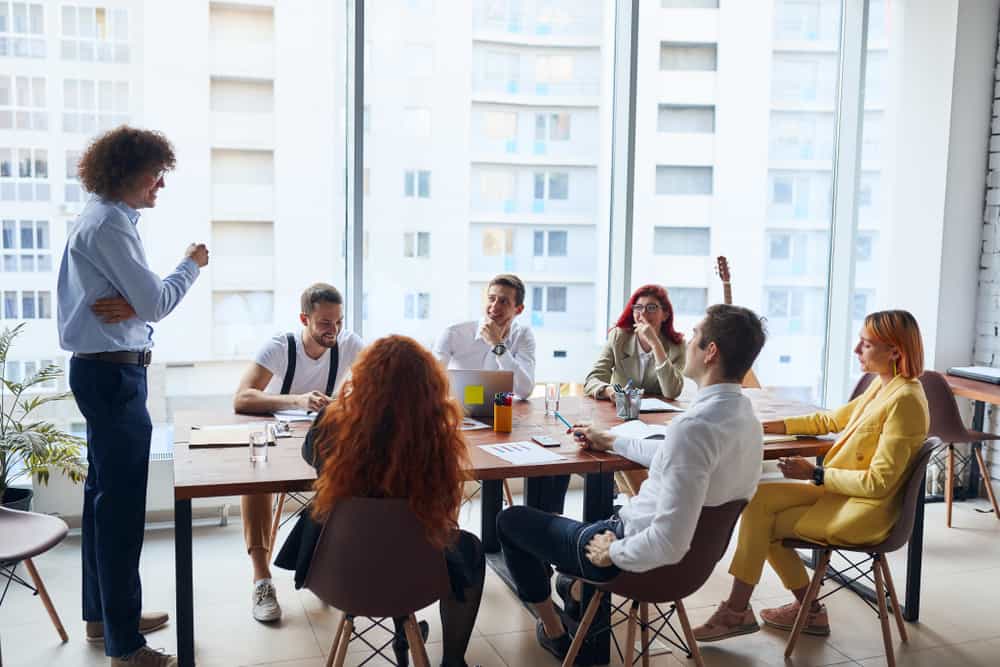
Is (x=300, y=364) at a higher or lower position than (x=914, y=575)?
higher

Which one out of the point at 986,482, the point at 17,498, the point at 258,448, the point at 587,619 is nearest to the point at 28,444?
the point at 17,498

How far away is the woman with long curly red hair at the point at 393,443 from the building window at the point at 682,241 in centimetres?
287

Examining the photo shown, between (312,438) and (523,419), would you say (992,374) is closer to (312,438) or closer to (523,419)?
(523,419)

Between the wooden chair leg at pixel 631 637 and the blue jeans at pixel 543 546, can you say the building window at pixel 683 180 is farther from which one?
the wooden chair leg at pixel 631 637

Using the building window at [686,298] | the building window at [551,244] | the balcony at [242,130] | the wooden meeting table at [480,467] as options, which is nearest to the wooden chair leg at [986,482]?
the wooden meeting table at [480,467]

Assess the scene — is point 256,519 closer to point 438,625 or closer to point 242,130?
point 438,625

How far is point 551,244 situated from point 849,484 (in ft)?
7.37

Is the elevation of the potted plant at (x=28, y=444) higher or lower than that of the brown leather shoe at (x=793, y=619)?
higher

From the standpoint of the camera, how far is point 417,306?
175 inches

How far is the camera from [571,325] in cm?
479

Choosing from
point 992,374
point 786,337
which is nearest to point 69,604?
point 786,337

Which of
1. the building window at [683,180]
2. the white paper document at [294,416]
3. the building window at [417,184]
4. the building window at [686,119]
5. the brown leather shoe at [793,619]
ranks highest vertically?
the building window at [686,119]

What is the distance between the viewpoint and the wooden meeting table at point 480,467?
2.38 m

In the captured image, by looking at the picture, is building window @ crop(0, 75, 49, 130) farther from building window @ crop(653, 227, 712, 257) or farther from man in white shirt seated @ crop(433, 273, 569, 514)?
building window @ crop(653, 227, 712, 257)
